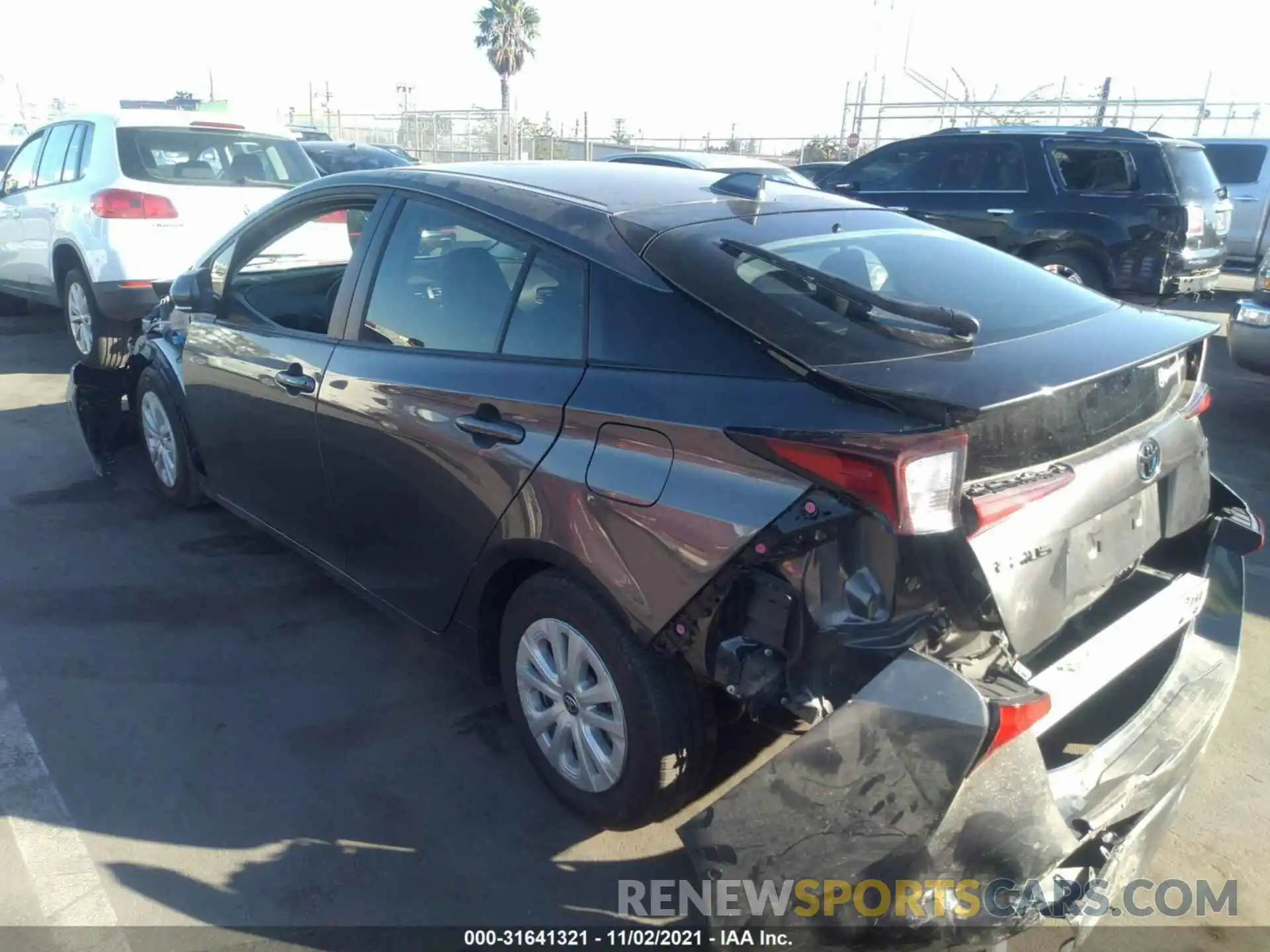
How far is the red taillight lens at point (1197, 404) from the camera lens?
2798 mm

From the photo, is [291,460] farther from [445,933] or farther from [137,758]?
[445,933]

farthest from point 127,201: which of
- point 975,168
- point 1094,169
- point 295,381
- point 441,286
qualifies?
point 1094,169

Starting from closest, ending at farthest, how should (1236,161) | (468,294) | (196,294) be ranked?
(468,294) < (196,294) < (1236,161)

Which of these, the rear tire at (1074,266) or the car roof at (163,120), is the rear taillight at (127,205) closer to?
the car roof at (163,120)

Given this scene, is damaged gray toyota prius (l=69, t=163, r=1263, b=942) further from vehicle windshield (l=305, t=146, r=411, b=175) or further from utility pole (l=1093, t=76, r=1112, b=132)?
utility pole (l=1093, t=76, r=1112, b=132)

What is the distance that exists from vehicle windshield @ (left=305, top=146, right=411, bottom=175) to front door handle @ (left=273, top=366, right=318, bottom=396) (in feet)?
40.8

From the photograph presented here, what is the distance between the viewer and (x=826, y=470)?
6.85 ft

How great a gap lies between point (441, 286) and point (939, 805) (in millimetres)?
2160

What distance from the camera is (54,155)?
802cm

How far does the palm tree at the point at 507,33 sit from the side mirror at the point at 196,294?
37663 millimetres

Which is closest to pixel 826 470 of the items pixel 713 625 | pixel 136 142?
pixel 713 625

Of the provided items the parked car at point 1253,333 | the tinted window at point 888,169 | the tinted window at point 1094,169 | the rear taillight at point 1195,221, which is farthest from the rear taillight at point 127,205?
the rear taillight at point 1195,221

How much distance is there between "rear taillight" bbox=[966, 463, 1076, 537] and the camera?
6.80ft

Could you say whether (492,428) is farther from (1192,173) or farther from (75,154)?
(1192,173)
